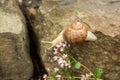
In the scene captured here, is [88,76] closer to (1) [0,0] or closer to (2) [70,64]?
(2) [70,64]

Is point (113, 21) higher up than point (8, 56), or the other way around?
point (113, 21)

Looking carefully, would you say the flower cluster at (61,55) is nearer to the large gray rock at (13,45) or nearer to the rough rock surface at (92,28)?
the rough rock surface at (92,28)

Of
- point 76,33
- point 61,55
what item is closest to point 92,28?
point 76,33

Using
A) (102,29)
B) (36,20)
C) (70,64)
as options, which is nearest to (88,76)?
(70,64)

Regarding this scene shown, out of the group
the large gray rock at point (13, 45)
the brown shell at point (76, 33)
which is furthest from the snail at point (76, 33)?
the large gray rock at point (13, 45)

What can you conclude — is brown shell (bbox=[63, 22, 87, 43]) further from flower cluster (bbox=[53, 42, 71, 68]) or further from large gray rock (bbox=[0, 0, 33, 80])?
large gray rock (bbox=[0, 0, 33, 80])

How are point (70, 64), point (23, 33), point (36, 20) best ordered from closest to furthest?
1. point (70, 64)
2. point (23, 33)
3. point (36, 20)

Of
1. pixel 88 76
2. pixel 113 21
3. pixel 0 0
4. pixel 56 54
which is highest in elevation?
pixel 0 0
